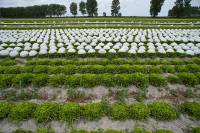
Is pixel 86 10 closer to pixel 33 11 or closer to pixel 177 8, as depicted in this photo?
pixel 33 11

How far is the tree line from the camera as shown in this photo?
7856 cm

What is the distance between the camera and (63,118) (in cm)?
1044

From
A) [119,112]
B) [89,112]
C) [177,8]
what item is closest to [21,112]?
[89,112]

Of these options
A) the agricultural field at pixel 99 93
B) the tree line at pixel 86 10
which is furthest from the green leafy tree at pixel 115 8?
the agricultural field at pixel 99 93

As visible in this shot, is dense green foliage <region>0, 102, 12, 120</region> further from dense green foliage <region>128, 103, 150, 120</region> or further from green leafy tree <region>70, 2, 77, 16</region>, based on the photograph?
green leafy tree <region>70, 2, 77, 16</region>

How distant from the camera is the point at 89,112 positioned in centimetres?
1068

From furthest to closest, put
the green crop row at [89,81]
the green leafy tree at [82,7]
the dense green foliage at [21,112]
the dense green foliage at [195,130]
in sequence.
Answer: the green leafy tree at [82,7] → the green crop row at [89,81] → the dense green foliage at [21,112] → the dense green foliage at [195,130]

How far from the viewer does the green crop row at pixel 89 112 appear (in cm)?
1052

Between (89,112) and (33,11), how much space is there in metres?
94.7

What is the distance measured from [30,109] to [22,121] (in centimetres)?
73

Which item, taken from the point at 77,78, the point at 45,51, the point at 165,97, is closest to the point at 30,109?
the point at 77,78

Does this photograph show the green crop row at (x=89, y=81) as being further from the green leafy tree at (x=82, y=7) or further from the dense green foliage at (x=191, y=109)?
the green leafy tree at (x=82, y=7)

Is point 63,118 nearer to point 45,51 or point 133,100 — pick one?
point 133,100

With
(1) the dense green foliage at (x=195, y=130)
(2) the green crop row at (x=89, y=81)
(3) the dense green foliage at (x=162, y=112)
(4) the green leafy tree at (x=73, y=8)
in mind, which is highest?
(4) the green leafy tree at (x=73, y=8)
